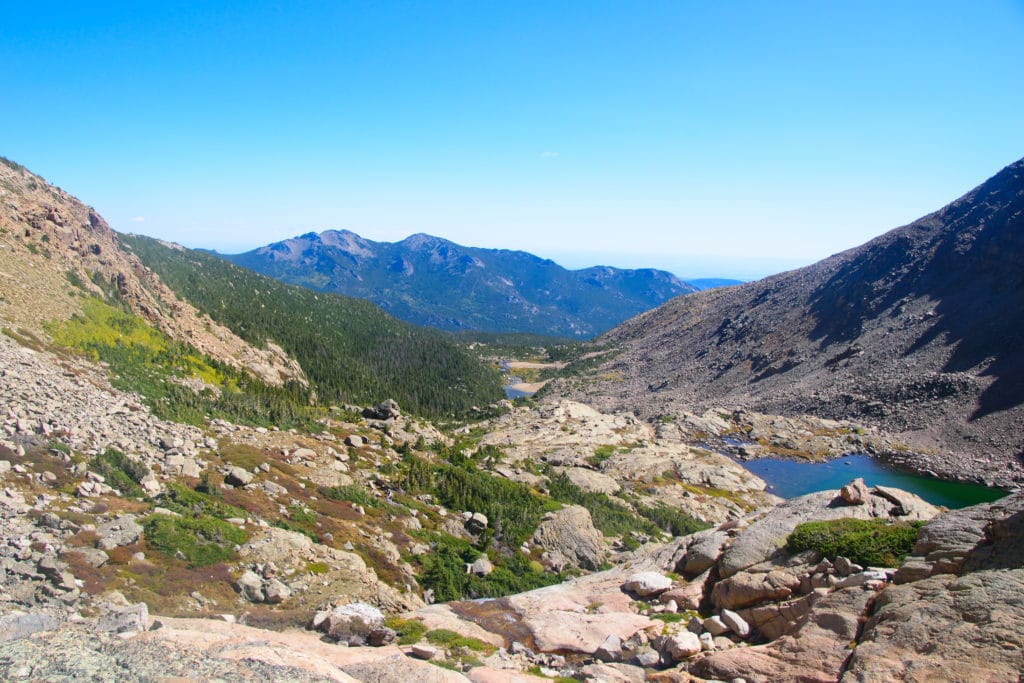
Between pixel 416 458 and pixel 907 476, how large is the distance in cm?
7210

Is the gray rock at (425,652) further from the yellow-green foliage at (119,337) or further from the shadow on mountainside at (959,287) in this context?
the shadow on mountainside at (959,287)

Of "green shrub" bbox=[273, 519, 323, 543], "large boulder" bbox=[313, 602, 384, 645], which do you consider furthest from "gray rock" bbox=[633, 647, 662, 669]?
"green shrub" bbox=[273, 519, 323, 543]

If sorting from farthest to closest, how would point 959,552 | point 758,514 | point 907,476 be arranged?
1. point 907,476
2. point 758,514
3. point 959,552

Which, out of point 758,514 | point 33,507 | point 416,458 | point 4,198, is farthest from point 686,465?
point 4,198

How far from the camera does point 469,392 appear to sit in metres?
160

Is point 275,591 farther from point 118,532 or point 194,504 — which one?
point 194,504

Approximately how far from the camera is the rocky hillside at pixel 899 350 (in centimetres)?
8344

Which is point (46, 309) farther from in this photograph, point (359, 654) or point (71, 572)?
point (359, 654)

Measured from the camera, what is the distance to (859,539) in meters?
17.9

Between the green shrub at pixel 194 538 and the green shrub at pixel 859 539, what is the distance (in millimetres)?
23580

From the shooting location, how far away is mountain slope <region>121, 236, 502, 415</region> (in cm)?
11294

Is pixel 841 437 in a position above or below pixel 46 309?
below

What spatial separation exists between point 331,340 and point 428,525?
4860 inches

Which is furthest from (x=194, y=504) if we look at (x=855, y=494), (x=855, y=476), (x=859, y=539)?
(x=855, y=476)
